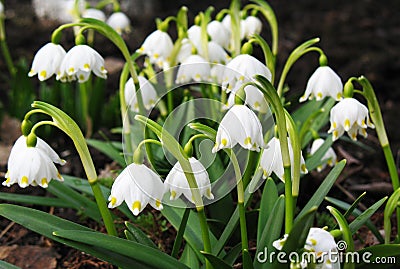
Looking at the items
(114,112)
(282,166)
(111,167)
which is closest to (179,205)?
(282,166)

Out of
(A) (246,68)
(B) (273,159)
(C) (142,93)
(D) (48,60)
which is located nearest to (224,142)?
(B) (273,159)

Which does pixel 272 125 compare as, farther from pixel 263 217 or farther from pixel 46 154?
pixel 46 154

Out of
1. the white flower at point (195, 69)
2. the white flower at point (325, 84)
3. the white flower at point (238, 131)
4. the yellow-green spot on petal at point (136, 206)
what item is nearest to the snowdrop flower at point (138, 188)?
the yellow-green spot on petal at point (136, 206)

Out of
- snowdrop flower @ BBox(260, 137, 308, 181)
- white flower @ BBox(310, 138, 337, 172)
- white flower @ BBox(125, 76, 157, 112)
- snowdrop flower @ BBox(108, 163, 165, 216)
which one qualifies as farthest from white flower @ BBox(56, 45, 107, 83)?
white flower @ BBox(310, 138, 337, 172)

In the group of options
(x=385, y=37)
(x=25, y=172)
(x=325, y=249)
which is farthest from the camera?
(x=385, y=37)

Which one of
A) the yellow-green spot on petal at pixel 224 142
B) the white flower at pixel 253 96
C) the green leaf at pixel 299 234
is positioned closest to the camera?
the green leaf at pixel 299 234

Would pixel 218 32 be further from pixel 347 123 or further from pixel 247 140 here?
pixel 247 140
